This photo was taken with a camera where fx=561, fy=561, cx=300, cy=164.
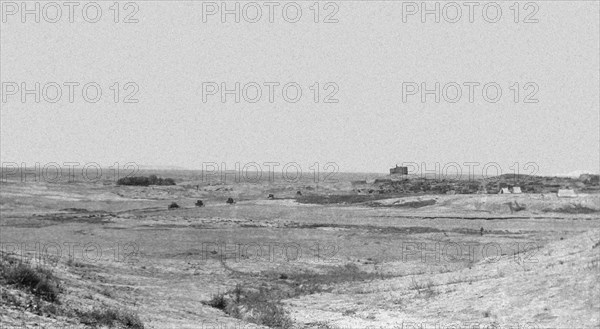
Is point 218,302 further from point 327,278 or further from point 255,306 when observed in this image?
point 327,278

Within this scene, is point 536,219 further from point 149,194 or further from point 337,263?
point 149,194

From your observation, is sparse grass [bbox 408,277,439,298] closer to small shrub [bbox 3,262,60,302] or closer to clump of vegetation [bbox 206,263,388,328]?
clump of vegetation [bbox 206,263,388,328]

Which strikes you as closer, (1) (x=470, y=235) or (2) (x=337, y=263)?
(2) (x=337, y=263)

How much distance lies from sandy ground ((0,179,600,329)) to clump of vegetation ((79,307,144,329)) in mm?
889

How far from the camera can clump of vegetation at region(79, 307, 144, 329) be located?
12136 millimetres

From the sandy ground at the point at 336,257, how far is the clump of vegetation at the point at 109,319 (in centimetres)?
89

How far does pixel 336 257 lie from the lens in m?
31.0

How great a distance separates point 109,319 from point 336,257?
64.5 ft

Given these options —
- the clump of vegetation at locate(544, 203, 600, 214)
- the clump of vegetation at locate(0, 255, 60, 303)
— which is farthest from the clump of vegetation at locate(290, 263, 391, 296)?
the clump of vegetation at locate(544, 203, 600, 214)

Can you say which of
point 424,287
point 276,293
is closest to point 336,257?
point 276,293

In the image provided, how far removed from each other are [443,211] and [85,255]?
39.9 meters

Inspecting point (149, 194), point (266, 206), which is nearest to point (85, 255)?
point (266, 206)

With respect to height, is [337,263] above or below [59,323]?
below

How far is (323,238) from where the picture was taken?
1569 inches
